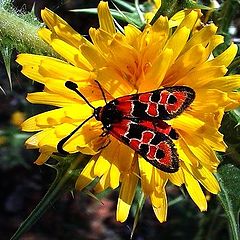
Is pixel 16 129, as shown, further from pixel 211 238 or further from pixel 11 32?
pixel 11 32

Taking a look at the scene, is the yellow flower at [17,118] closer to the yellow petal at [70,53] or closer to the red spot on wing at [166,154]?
the yellow petal at [70,53]

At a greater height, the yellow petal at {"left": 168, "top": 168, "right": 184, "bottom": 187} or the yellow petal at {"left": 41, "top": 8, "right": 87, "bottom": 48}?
the yellow petal at {"left": 41, "top": 8, "right": 87, "bottom": 48}

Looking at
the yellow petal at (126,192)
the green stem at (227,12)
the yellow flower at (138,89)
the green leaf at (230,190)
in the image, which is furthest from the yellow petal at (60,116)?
the green stem at (227,12)

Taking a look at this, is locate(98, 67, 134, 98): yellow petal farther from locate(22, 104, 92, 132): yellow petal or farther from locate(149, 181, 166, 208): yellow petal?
locate(149, 181, 166, 208): yellow petal

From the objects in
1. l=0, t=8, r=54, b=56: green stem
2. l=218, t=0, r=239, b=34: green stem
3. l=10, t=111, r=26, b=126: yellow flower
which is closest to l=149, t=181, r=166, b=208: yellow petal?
l=0, t=8, r=54, b=56: green stem

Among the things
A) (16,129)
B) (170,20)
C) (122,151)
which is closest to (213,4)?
(170,20)
